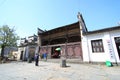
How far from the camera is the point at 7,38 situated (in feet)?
84.6

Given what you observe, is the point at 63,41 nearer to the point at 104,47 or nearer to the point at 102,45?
the point at 102,45

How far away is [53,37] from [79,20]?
23.2 feet

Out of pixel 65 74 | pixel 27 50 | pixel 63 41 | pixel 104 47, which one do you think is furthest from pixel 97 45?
pixel 27 50

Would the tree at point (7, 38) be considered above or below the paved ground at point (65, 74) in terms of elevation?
above

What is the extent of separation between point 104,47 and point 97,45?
1.03m

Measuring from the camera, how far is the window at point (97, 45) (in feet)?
42.3

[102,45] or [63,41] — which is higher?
[63,41]

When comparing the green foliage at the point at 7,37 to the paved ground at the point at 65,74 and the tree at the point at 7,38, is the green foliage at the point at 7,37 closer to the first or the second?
the tree at the point at 7,38

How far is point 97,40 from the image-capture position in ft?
43.7

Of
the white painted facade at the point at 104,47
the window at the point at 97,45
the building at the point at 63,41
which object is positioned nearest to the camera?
the white painted facade at the point at 104,47

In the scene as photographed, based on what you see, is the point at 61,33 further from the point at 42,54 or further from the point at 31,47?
the point at 31,47

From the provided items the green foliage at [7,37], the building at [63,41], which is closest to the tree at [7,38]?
the green foliage at [7,37]

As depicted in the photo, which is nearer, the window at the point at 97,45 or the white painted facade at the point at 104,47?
the white painted facade at the point at 104,47

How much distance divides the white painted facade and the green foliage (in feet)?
69.9
